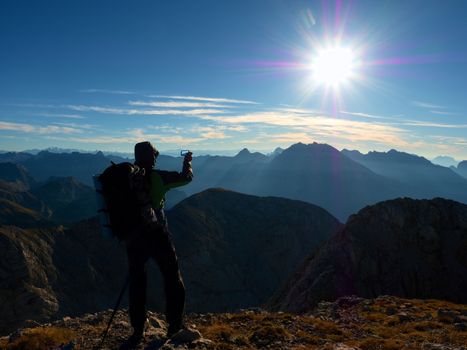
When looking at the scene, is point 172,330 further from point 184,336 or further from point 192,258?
point 192,258

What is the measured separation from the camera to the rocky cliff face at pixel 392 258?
44.6m

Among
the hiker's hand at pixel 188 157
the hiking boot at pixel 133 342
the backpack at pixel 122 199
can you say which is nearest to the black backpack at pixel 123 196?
the backpack at pixel 122 199

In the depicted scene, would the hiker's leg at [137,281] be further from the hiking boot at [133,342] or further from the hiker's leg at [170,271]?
the hiker's leg at [170,271]

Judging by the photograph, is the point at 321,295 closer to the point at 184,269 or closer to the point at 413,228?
the point at 413,228

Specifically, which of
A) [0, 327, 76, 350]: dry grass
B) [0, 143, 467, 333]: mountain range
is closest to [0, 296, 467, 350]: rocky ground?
[0, 327, 76, 350]: dry grass

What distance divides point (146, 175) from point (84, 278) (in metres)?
98.9

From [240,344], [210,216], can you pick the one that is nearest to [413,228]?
[240,344]

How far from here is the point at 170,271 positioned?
730 cm

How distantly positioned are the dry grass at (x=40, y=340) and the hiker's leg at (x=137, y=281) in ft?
7.27

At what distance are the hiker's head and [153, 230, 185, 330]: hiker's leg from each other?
144 centimetres

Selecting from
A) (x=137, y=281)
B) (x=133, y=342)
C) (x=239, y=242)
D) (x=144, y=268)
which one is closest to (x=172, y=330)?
(x=133, y=342)

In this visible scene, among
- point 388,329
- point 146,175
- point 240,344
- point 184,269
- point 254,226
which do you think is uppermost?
point 146,175

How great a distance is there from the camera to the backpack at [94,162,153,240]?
6.63 meters

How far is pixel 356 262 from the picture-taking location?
48.0m
